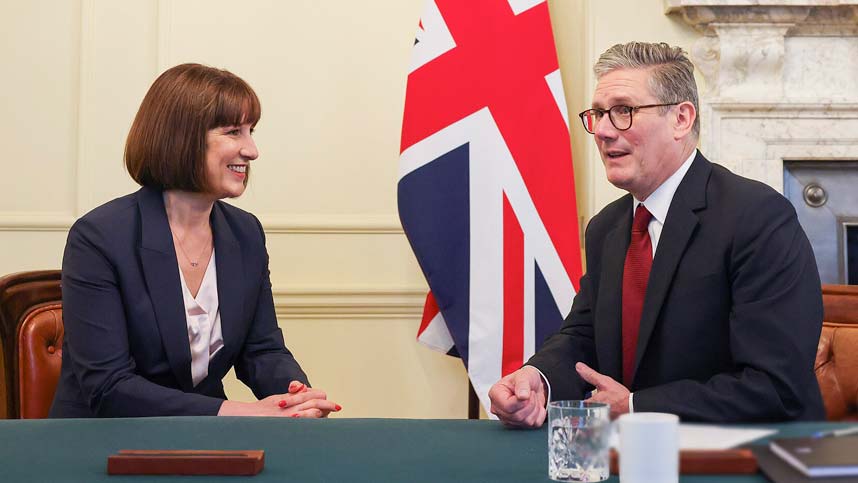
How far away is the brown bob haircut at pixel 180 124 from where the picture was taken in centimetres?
236

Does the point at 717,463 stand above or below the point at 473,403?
above

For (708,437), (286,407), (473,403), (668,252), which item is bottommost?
(473,403)

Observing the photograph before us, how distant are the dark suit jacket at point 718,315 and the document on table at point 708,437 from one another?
1.57 ft

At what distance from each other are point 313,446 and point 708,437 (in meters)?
0.61

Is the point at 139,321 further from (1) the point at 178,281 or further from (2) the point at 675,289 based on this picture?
(2) the point at 675,289

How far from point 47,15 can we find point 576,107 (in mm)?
2050

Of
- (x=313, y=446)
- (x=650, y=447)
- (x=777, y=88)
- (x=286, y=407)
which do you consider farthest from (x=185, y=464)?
(x=777, y=88)

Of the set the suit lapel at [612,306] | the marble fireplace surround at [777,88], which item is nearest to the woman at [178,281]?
the suit lapel at [612,306]

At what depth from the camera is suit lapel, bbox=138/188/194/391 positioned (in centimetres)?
223

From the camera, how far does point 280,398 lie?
2.04m

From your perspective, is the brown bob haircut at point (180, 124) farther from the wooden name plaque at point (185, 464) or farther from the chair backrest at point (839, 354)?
the chair backrest at point (839, 354)

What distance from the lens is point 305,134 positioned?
11.9ft

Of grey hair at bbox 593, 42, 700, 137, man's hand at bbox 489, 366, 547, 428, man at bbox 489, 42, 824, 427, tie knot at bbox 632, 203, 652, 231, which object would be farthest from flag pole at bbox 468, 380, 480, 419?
man's hand at bbox 489, 366, 547, 428

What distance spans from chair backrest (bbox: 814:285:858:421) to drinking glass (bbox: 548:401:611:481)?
111 centimetres
